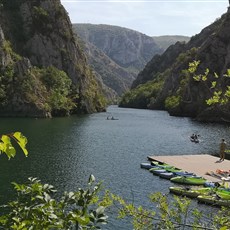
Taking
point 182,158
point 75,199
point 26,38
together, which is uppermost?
point 26,38

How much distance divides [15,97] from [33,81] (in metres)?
8.98

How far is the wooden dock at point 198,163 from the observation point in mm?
46125

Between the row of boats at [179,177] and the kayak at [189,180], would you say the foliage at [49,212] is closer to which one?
the row of boats at [179,177]

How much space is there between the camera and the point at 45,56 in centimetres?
15700

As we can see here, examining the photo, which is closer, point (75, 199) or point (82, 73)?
point (75, 199)

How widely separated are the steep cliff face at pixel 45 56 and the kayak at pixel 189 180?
312 feet

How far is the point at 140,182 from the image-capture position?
3975cm

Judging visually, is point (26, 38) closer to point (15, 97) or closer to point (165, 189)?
point (15, 97)

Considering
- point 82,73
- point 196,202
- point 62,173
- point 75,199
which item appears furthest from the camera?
point 82,73

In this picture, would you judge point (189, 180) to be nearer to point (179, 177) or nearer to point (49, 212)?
point (179, 177)

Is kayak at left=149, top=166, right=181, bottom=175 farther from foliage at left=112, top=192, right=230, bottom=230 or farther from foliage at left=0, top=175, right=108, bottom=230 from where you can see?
foliage at left=0, top=175, right=108, bottom=230

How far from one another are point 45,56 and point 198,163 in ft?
384

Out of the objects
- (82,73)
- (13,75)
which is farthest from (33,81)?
(82,73)

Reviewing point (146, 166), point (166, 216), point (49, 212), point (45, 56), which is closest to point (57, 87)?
point (45, 56)
